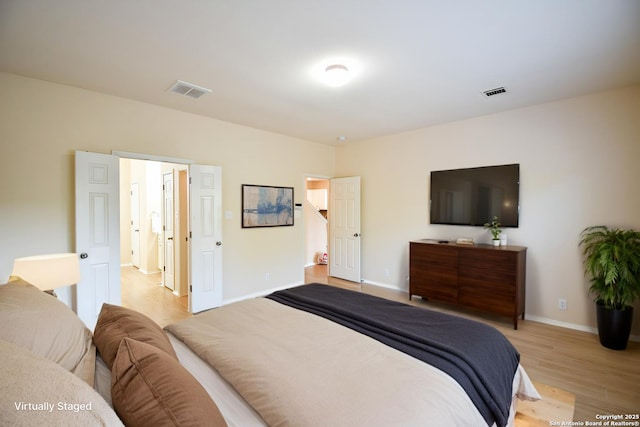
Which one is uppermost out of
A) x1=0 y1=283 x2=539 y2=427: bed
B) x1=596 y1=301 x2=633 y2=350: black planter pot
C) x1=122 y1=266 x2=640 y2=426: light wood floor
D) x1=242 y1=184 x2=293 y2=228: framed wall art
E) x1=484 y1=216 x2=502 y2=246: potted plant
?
x1=242 y1=184 x2=293 y2=228: framed wall art

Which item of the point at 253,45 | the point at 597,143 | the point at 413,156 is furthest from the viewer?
the point at 413,156

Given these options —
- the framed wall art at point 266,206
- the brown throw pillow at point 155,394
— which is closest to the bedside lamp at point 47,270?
the brown throw pillow at point 155,394

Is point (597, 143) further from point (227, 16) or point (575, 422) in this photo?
point (227, 16)

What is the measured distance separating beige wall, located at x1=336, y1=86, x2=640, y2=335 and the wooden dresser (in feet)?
1.11

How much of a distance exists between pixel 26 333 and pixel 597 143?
16.2 ft

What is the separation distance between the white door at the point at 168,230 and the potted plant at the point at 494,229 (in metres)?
4.93

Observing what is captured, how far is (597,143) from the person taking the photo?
10.5ft

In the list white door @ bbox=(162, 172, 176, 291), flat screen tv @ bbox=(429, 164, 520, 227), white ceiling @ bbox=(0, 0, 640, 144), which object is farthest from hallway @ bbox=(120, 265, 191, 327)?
flat screen tv @ bbox=(429, 164, 520, 227)

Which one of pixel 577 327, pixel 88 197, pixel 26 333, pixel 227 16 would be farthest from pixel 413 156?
pixel 26 333

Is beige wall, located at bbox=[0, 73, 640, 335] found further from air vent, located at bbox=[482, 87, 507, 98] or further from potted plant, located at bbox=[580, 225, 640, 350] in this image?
air vent, located at bbox=[482, 87, 507, 98]

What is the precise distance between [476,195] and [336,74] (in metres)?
2.73

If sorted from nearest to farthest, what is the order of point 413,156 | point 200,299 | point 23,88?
point 23,88, point 200,299, point 413,156

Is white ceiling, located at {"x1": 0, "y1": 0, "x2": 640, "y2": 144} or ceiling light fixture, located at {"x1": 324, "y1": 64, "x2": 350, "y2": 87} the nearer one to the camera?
white ceiling, located at {"x1": 0, "y1": 0, "x2": 640, "y2": 144}

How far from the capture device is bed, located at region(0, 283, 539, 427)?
2.71 ft
